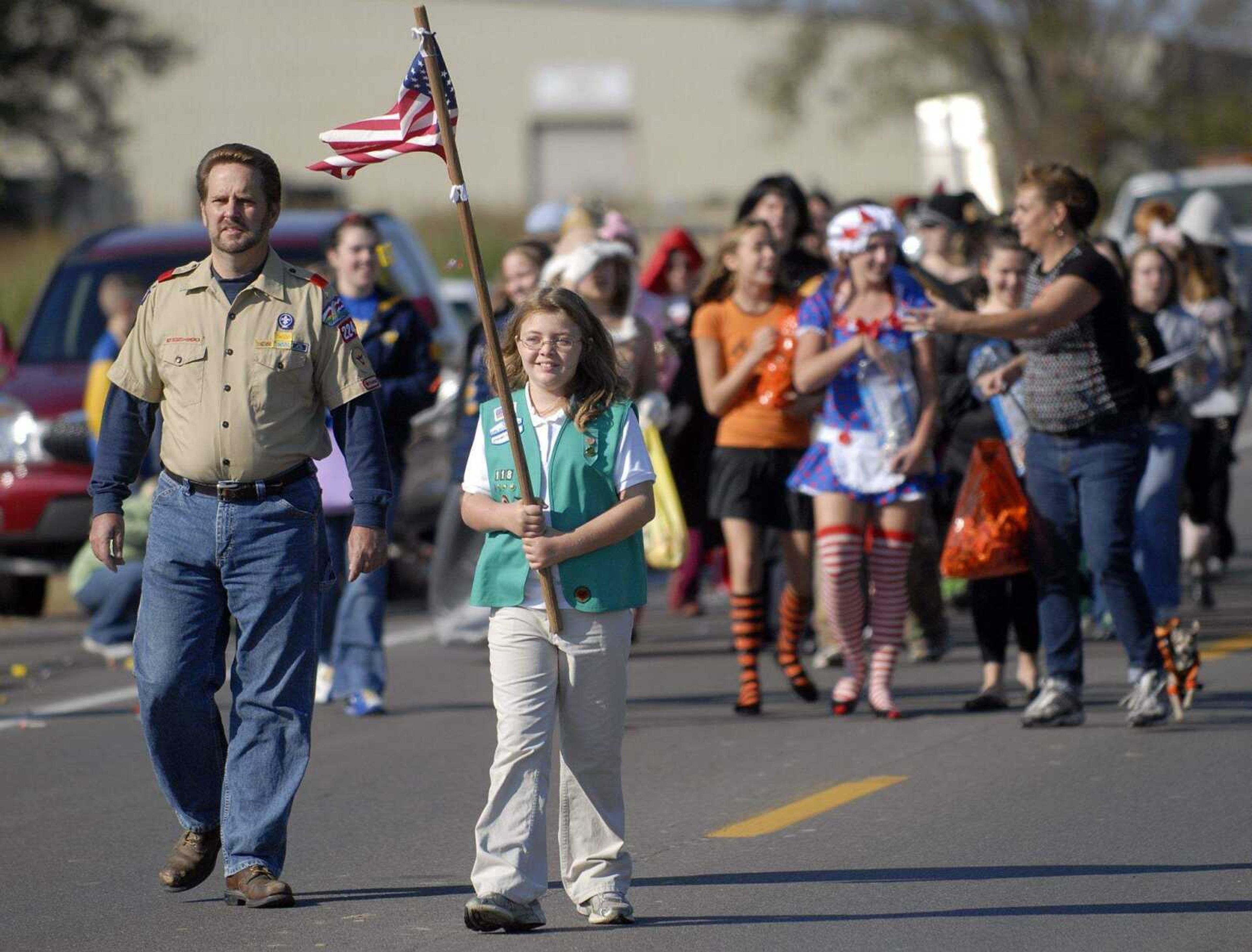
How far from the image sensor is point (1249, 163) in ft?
80.0

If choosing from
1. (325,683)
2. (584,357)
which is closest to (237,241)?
(584,357)

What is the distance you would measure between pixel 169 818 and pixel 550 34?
49.3 metres

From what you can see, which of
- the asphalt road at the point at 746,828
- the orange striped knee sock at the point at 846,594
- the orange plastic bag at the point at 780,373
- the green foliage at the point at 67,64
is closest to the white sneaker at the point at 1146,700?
the asphalt road at the point at 746,828

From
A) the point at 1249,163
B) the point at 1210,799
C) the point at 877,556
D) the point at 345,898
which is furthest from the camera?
the point at 1249,163

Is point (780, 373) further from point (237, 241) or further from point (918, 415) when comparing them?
point (237, 241)

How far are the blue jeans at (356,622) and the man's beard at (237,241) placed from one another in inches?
130

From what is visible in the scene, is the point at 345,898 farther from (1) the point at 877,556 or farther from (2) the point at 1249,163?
(2) the point at 1249,163

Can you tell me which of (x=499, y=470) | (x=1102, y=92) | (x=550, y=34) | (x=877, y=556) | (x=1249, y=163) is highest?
(x=550, y=34)

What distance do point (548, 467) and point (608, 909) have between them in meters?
1.17

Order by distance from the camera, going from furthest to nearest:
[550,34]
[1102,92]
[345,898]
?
[550,34] < [1102,92] < [345,898]

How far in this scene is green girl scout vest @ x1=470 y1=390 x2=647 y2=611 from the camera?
5.72 meters

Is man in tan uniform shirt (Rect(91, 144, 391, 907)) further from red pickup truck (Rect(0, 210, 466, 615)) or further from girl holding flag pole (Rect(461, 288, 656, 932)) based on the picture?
red pickup truck (Rect(0, 210, 466, 615))

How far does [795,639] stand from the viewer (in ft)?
30.5

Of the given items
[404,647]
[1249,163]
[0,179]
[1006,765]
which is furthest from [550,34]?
[1006,765]
